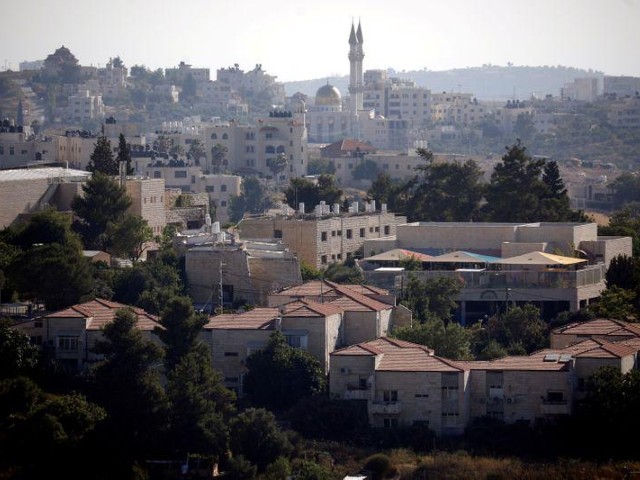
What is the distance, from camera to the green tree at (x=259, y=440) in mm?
36781

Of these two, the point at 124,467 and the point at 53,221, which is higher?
the point at 53,221

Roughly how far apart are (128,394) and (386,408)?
5.20 m

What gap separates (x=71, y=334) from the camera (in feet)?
136

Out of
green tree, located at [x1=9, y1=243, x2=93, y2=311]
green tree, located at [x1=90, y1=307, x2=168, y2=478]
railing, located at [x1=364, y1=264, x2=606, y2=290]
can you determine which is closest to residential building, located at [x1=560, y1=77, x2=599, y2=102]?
railing, located at [x1=364, y1=264, x2=606, y2=290]

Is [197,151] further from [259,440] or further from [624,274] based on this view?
[259,440]

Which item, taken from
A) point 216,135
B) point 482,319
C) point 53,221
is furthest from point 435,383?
point 216,135

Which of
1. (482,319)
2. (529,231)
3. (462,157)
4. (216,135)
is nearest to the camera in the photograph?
(482,319)

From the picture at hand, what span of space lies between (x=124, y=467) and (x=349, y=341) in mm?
7814

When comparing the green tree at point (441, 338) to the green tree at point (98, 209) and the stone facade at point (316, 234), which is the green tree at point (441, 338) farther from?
the green tree at point (98, 209)

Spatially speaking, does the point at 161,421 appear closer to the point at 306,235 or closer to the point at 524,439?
the point at 524,439

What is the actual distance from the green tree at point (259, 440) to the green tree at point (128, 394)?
5.37 ft

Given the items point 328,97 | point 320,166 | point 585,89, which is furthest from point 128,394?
point 585,89

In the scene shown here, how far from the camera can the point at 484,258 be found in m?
51.7

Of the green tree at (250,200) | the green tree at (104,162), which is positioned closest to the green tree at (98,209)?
the green tree at (104,162)
